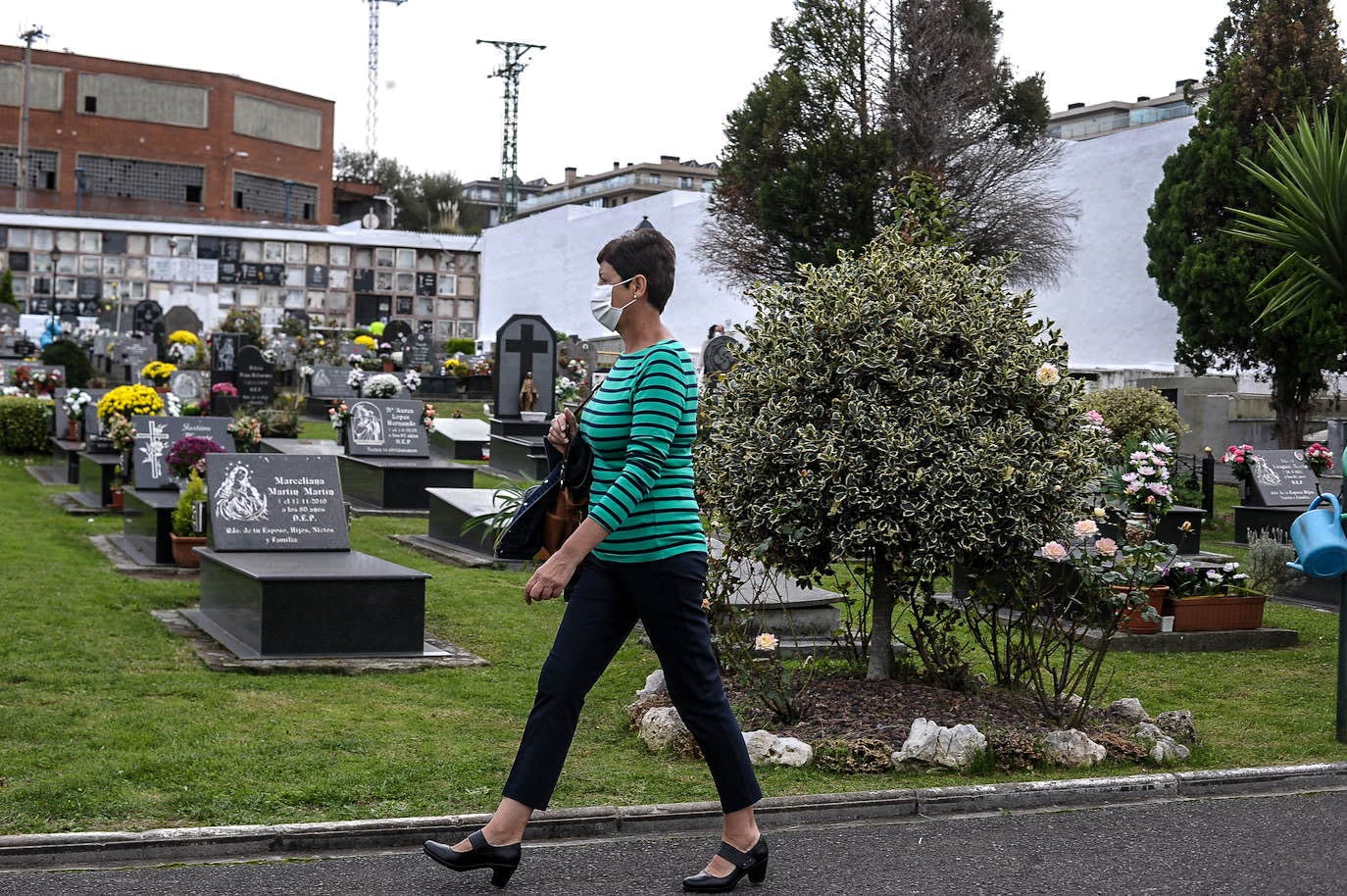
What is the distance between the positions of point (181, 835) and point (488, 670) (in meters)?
3.45

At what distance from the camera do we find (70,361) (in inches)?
1101

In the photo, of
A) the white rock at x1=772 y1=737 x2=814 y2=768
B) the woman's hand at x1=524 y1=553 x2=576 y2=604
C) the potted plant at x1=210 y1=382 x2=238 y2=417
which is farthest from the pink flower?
the potted plant at x1=210 y1=382 x2=238 y2=417

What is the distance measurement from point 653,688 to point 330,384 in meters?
24.5

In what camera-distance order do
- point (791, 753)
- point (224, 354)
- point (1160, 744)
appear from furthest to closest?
point (224, 354) → point (1160, 744) → point (791, 753)

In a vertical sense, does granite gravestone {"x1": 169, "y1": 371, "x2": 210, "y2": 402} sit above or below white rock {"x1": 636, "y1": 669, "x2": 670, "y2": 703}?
above

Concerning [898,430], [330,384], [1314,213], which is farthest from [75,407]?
[1314,213]

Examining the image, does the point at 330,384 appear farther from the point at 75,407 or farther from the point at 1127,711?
the point at 1127,711

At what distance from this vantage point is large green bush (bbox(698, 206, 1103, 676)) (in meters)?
6.31

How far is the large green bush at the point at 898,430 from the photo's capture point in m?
6.31

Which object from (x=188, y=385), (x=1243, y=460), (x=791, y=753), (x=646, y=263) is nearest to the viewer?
(x=646, y=263)

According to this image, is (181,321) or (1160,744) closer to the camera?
(1160,744)

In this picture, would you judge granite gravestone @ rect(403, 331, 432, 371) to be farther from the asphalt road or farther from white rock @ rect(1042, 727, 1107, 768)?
the asphalt road

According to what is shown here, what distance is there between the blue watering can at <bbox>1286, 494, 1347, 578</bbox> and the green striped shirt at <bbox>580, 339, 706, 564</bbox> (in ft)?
10.3

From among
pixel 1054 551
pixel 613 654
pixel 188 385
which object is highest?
pixel 188 385
